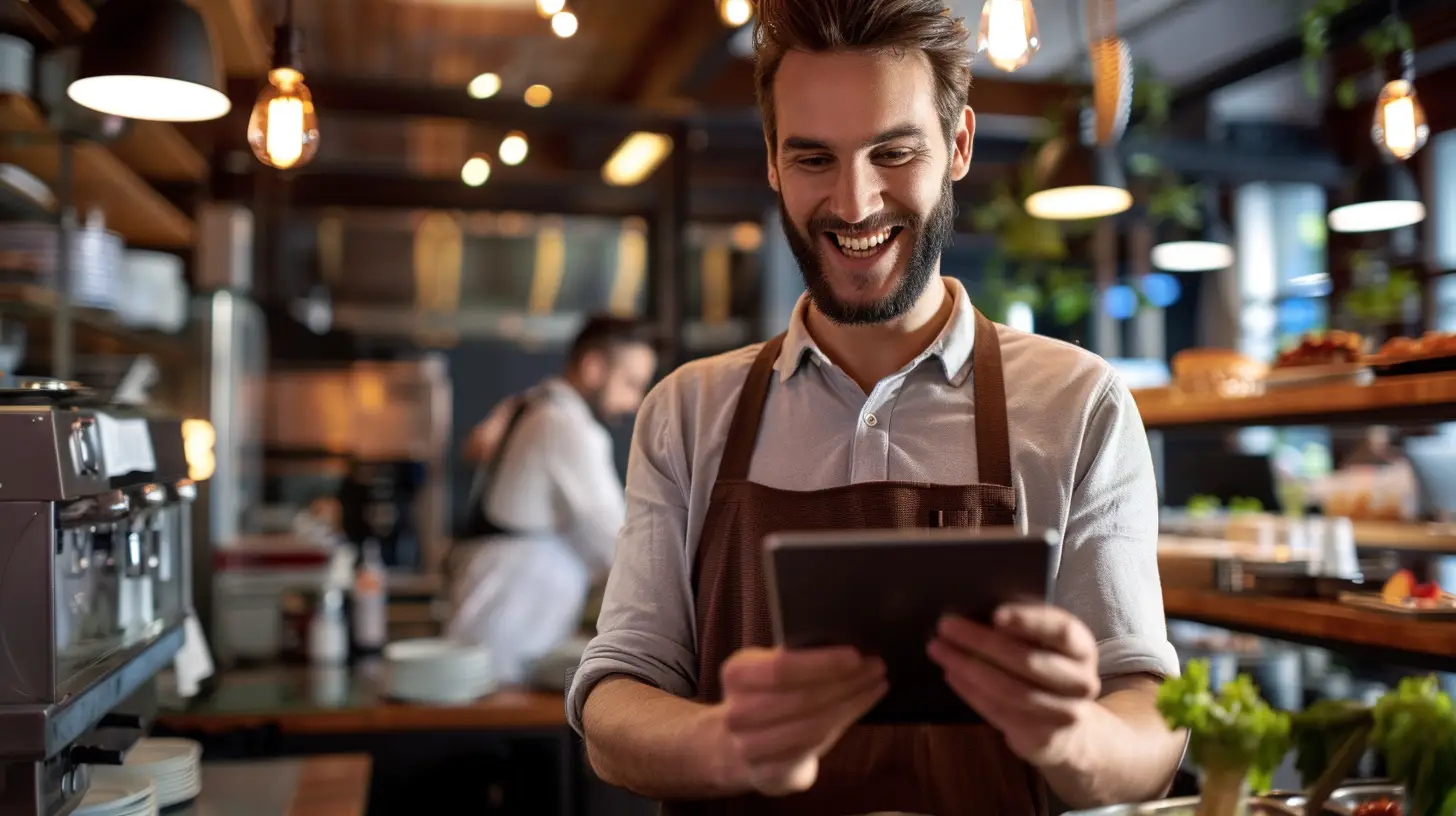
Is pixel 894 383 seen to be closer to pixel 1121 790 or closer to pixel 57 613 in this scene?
pixel 1121 790

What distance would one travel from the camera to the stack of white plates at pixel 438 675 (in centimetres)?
367

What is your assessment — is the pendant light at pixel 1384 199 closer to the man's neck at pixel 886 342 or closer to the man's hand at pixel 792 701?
the man's neck at pixel 886 342

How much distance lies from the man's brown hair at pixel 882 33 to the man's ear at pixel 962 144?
1.3 inches

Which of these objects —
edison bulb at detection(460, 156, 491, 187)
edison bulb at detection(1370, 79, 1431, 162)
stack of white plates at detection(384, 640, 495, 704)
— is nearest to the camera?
edison bulb at detection(1370, 79, 1431, 162)

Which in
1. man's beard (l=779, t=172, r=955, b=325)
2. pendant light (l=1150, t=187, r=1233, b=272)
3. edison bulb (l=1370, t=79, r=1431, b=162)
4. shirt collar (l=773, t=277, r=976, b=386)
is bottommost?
shirt collar (l=773, t=277, r=976, b=386)

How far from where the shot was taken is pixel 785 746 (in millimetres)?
1206

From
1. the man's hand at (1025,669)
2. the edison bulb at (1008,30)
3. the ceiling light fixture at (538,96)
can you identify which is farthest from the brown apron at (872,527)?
the ceiling light fixture at (538,96)

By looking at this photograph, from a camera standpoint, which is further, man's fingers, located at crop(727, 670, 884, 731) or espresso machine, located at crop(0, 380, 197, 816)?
espresso machine, located at crop(0, 380, 197, 816)

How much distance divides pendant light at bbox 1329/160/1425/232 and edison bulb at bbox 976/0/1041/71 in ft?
12.3

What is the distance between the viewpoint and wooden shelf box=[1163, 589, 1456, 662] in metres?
2.24

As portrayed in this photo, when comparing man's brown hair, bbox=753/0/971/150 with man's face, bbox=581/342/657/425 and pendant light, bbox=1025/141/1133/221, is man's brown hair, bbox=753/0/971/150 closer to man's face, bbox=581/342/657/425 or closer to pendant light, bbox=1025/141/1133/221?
pendant light, bbox=1025/141/1133/221

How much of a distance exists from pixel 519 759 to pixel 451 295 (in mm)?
5415

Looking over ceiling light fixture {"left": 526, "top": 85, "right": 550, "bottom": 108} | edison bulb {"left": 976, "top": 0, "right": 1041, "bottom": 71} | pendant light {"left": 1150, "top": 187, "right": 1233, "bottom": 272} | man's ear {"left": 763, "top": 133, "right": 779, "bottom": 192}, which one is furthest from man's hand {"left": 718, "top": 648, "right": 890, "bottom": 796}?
pendant light {"left": 1150, "top": 187, "right": 1233, "bottom": 272}

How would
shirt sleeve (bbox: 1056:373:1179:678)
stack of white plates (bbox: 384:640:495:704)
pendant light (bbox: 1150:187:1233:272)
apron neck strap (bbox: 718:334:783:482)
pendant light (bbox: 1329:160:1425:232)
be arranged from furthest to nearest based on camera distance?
1. pendant light (bbox: 1150:187:1233:272)
2. pendant light (bbox: 1329:160:1425:232)
3. stack of white plates (bbox: 384:640:495:704)
4. apron neck strap (bbox: 718:334:783:482)
5. shirt sleeve (bbox: 1056:373:1179:678)
